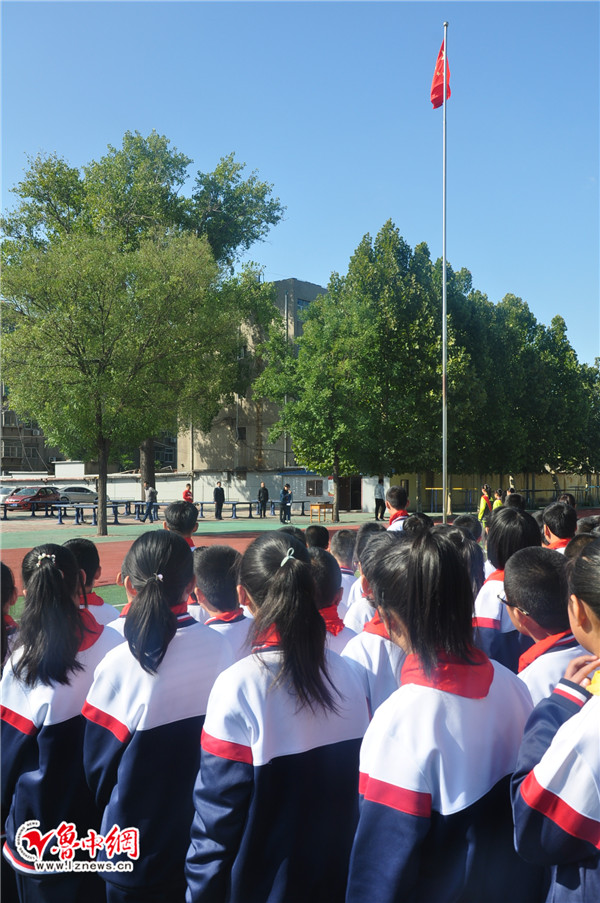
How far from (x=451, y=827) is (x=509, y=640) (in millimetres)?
2046

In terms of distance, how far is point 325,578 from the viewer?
3240mm

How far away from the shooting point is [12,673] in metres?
2.66

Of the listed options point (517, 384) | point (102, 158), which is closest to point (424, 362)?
point (517, 384)

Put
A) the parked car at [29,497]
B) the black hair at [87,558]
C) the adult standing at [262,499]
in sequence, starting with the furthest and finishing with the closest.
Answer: the parked car at [29,497]
the adult standing at [262,499]
the black hair at [87,558]

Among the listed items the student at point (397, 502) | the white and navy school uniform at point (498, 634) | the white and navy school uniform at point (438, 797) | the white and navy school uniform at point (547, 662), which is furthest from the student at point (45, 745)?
the student at point (397, 502)

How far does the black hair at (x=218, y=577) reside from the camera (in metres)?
3.26

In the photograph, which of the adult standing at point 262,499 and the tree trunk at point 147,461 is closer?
the adult standing at point 262,499

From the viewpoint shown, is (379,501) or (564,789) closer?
(564,789)

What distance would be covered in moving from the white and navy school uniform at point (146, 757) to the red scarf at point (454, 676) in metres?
0.89

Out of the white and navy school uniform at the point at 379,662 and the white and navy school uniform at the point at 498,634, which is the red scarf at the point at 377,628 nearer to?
the white and navy school uniform at the point at 379,662

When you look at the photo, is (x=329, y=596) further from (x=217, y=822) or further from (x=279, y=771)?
(x=217, y=822)

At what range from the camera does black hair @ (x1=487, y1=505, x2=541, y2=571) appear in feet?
14.3

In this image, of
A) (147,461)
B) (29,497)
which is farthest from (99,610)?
(147,461)

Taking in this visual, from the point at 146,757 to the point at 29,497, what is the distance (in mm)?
35220
